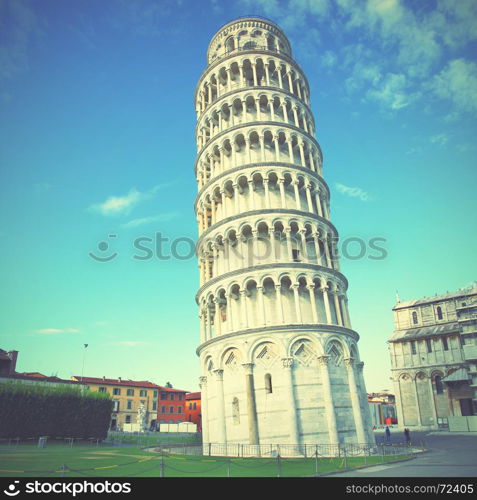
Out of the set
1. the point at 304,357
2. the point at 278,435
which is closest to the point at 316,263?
the point at 304,357

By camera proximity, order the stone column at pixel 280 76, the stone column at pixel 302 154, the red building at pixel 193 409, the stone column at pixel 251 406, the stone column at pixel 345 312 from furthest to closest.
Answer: the red building at pixel 193 409
the stone column at pixel 280 76
the stone column at pixel 302 154
the stone column at pixel 345 312
the stone column at pixel 251 406

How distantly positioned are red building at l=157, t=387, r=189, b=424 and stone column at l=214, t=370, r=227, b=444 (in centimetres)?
6197

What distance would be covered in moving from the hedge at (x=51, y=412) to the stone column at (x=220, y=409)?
20.9m

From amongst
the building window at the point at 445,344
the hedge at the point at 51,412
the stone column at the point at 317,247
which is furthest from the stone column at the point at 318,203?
the building window at the point at 445,344

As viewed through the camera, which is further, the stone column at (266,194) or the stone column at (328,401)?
the stone column at (266,194)

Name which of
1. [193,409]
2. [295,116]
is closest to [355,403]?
[295,116]

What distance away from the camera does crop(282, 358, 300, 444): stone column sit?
90.8 feet

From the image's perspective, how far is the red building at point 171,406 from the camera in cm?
8866

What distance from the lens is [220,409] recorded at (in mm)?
31500

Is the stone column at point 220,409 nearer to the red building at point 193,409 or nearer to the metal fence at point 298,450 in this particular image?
the metal fence at point 298,450

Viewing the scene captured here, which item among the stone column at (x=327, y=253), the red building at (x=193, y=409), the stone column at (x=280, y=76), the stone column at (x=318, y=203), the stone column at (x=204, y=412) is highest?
the stone column at (x=280, y=76)

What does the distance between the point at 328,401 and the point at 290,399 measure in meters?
2.81
